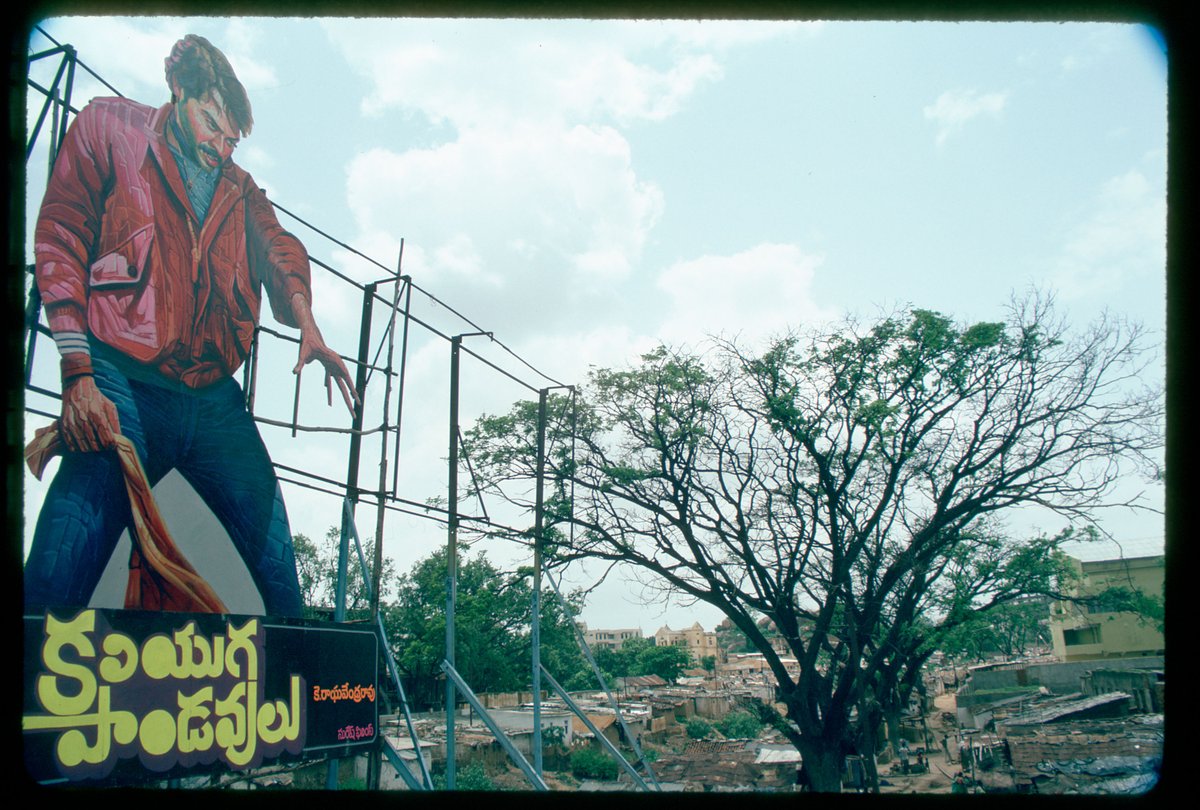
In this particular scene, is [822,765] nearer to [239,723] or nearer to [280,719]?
[280,719]

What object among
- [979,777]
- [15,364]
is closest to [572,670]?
[979,777]

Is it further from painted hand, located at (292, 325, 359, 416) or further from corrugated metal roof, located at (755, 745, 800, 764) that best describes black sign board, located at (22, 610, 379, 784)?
corrugated metal roof, located at (755, 745, 800, 764)

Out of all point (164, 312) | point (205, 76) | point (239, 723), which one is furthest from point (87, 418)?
point (205, 76)

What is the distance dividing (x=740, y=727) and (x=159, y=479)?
104 feet

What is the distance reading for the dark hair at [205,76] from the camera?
917 centimetres

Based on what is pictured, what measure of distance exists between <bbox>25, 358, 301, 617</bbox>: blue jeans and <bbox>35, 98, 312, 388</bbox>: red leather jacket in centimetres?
36

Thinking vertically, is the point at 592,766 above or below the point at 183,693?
below

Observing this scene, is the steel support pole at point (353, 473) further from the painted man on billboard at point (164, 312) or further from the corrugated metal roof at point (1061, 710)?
the corrugated metal roof at point (1061, 710)

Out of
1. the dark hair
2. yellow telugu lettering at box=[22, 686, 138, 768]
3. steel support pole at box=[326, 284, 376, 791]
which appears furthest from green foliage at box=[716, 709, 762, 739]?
the dark hair

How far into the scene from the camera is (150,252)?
8641 mm

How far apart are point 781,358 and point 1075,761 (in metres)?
10.5

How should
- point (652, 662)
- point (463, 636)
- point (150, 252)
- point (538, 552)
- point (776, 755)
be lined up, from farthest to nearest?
point (652, 662) < point (463, 636) < point (776, 755) < point (538, 552) < point (150, 252)

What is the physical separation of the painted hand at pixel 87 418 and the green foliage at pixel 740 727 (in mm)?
31215

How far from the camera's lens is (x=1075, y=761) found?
1750 cm
